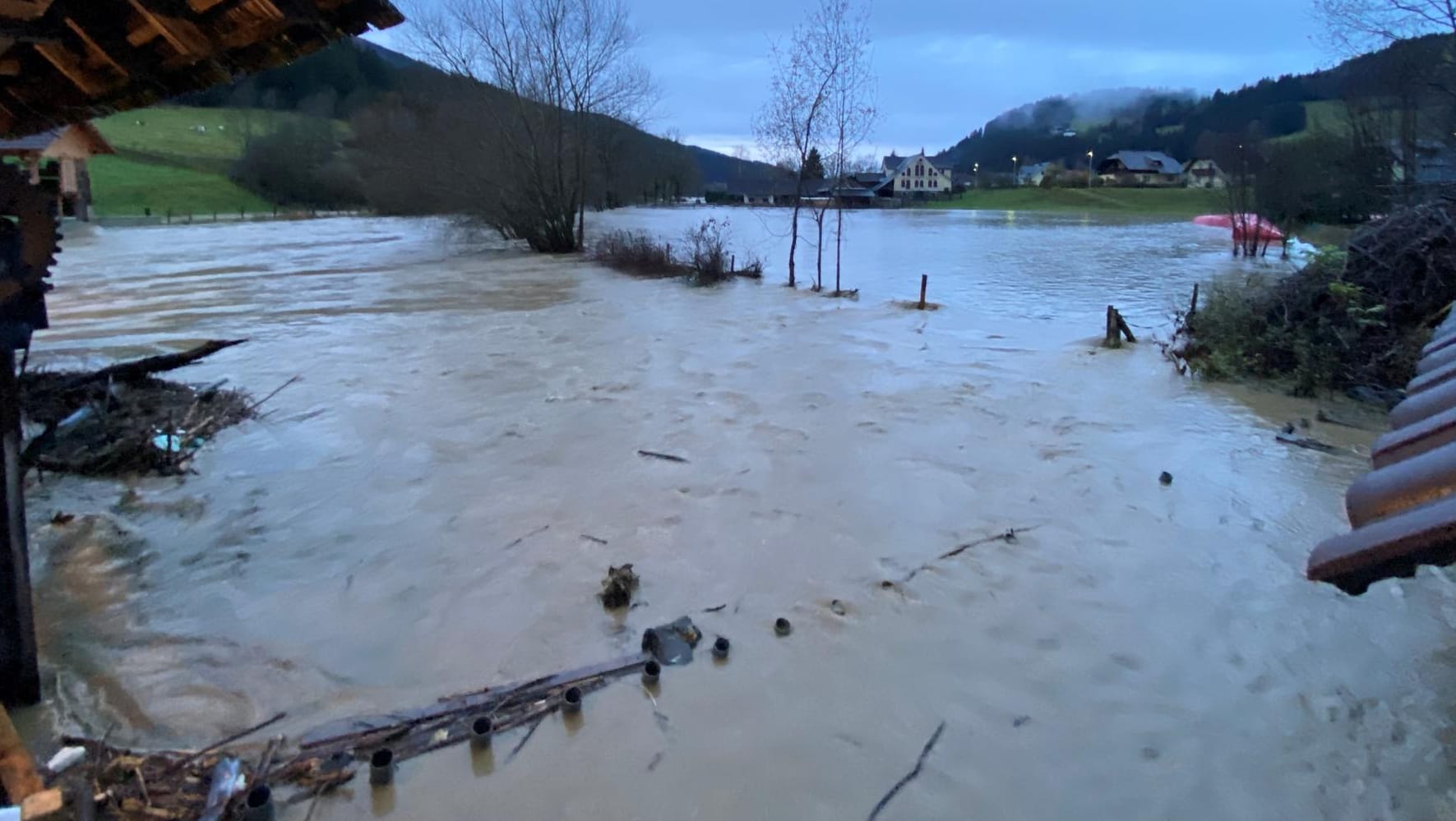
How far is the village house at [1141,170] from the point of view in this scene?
348ft

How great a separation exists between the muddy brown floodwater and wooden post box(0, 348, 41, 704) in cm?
28

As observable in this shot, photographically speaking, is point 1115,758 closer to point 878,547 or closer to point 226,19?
point 878,547

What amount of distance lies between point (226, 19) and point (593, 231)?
34.6 metres

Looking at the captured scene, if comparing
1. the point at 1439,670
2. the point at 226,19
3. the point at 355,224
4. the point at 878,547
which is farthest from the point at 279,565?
the point at 355,224

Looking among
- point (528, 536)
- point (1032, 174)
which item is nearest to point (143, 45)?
point (528, 536)

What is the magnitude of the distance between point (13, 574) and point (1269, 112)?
424ft

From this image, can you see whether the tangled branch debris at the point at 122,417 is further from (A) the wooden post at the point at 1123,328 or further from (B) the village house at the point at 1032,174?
(B) the village house at the point at 1032,174

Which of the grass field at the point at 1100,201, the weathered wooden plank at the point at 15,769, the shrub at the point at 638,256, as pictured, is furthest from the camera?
the grass field at the point at 1100,201

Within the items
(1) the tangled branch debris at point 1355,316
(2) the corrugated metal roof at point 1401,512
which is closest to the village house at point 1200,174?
(1) the tangled branch debris at point 1355,316

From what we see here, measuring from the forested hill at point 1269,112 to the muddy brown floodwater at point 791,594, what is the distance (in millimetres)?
19728

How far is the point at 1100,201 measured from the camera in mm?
87438

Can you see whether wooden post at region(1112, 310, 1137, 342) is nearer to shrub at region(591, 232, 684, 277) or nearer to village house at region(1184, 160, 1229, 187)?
shrub at region(591, 232, 684, 277)

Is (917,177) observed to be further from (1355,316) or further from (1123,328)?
(1355,316)

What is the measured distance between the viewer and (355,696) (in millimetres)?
4289
